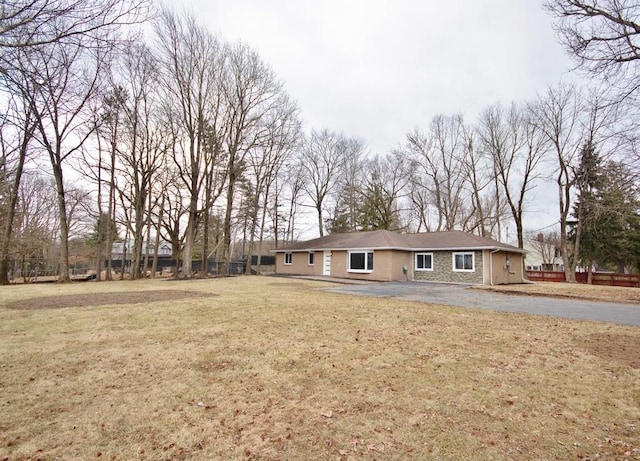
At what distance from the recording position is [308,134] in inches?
1302

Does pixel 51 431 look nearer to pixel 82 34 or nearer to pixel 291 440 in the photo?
pixel 291 440

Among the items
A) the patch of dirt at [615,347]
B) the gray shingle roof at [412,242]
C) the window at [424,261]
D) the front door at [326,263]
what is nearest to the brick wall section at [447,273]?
the window at [424,261]

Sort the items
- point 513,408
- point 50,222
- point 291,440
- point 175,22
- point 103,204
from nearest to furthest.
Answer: point 291,440, point 513,408, point 175,22, point 103,204, point 50,222

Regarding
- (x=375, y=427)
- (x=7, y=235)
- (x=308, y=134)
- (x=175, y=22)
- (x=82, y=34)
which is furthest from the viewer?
(x=308, y=134)

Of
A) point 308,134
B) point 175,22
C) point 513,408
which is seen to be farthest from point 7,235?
point 308,134

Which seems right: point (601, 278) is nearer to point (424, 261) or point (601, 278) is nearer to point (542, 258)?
point (424, 261)

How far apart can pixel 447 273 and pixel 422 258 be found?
198cm

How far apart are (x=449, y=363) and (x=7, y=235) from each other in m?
20.9

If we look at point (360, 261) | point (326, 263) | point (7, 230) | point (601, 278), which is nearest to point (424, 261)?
point (360, 261)

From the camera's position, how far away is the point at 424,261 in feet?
72.3

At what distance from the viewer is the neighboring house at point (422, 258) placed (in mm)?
19609

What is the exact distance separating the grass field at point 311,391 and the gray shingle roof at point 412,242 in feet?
43.7

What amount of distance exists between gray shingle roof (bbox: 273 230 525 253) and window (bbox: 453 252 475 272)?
0.58 metres

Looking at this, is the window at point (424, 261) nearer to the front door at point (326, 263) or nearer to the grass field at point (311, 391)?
the front door at point (326, 263)
